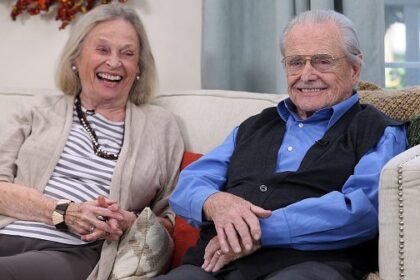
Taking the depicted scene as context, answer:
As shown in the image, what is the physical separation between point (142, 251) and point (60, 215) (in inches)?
10.4

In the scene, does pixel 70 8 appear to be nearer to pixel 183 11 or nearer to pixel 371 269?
pixel 183 11

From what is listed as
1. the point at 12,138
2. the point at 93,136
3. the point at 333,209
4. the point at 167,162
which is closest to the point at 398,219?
the point at 333,209

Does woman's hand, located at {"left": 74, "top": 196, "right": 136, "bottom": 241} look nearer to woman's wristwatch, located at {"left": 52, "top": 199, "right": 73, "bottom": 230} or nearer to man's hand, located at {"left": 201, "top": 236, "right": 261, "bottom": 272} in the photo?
woman's wristwatch, located at {"left": 52, "top": 199, "right": 73, "bottom": 230}

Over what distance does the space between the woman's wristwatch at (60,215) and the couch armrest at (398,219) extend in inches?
34.8

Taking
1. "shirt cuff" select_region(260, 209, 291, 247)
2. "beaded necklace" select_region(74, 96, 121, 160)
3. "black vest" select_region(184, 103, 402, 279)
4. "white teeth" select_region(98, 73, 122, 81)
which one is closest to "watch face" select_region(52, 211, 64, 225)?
"beaded necklace" select_region(74, 96, 121, 160)

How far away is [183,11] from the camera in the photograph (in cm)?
266

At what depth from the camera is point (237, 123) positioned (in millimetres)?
2088

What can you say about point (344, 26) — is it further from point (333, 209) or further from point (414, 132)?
point (333, 209)

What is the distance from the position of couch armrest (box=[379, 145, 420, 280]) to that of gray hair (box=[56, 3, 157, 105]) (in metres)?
1.12

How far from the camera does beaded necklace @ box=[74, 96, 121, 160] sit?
6.56 feet

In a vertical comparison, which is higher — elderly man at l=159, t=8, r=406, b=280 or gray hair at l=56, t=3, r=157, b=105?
gray hair at l=56, t=3, r=157, b=105

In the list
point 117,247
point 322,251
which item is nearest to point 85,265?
point 117,247

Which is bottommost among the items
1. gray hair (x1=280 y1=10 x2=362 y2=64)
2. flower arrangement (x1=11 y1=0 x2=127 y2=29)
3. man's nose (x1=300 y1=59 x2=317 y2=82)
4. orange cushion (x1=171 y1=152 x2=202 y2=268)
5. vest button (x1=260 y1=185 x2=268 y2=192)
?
orange cushion (x1=171 y1=152 x2=202 y2=268)

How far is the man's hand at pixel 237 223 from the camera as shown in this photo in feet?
4.82
